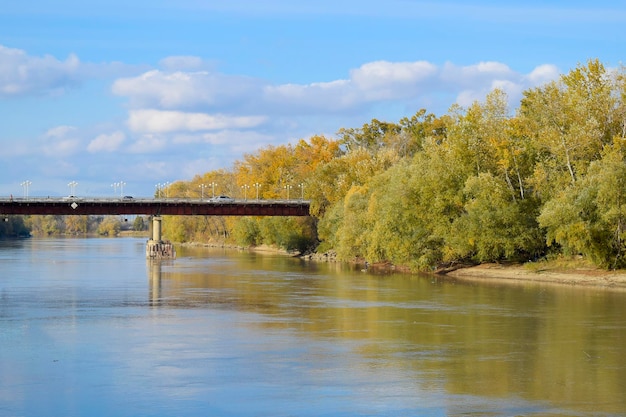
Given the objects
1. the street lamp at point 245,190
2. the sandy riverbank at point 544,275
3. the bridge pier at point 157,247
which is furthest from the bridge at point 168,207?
the sandy riverbank at point 544,275

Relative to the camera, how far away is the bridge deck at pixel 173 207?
128m

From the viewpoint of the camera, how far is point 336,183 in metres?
124

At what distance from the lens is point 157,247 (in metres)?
133

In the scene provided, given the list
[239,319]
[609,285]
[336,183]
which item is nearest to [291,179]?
[336,183]

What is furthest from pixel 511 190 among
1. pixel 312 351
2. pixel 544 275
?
pixel 312 351

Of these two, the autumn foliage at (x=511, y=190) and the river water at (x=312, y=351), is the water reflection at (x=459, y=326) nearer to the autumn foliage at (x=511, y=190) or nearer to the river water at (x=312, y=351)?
the river water at (x=312, y=351)

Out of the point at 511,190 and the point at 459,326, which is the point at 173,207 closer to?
the point at 511,190

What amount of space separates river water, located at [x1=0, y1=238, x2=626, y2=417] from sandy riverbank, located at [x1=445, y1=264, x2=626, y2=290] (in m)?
6.22

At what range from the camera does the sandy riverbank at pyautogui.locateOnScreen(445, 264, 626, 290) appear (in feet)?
247

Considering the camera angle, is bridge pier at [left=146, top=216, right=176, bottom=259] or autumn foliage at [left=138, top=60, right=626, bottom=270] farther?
bridge pier at [left=146, top=216, right=176, bottom=259]

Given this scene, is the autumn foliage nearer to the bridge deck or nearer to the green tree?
the green tree

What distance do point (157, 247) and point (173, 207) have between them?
21.5ft

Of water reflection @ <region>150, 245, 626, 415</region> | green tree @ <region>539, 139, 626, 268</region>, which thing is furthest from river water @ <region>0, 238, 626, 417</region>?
green tree @ <region>539, 139, 626, 268</region>

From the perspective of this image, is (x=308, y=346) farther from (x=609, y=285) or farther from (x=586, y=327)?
(x=609, y=285)
